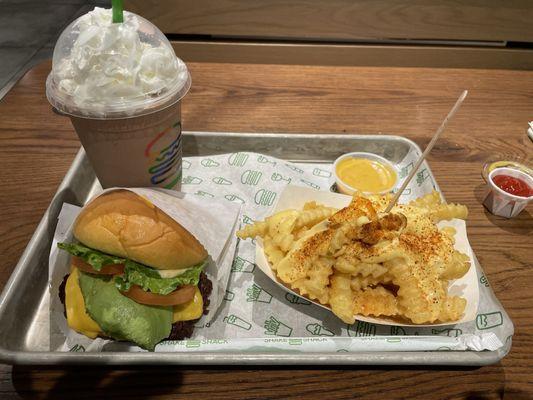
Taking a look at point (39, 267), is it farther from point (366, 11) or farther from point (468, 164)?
point (366, 11)

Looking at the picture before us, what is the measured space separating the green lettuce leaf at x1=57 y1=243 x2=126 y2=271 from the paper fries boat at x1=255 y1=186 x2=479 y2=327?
0.49 m

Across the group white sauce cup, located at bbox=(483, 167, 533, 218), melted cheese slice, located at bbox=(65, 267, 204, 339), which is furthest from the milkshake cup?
white sauce cup, located at bbox=(483, 167, 533, 218)

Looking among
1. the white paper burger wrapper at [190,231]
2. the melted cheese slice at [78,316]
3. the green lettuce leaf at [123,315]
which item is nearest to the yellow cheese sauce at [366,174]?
the white paper burger wrapper at [190,231]

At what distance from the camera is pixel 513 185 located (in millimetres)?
1655

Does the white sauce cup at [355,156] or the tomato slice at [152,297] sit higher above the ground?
the white sauce cup at [355,156]

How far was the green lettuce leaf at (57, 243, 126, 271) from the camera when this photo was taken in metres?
1.18

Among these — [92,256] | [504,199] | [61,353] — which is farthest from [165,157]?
[504,199]

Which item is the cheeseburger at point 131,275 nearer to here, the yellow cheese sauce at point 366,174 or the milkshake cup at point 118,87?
the milkshake cup at point 118,87

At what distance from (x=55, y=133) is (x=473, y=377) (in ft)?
6.85

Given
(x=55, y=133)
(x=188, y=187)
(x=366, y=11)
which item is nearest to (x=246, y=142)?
(x=188, y=187)

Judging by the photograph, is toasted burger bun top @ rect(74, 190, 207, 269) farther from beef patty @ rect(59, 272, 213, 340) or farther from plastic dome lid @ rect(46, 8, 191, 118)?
plastic dome lid @ rect(46, 8, 191, 118)

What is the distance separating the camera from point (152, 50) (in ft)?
4.02

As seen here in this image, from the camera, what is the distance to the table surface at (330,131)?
1070mm

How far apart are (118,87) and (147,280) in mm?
605
